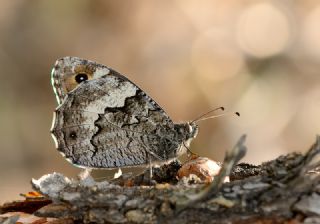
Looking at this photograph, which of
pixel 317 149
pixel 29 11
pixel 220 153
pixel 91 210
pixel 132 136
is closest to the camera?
pixel 317 149

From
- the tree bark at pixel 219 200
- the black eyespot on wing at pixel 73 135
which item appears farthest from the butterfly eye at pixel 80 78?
the tree bark at pixel 219 200

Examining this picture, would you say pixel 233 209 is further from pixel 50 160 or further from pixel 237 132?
pixel 50 160

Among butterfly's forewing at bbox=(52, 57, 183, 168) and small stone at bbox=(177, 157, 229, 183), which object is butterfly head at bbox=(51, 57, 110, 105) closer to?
butterfly's forewing at bbox=(52, 57, 183, 168)

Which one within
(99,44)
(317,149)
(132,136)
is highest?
(99,44)

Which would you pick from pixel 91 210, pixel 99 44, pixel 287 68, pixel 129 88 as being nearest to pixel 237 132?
pixel 287 68

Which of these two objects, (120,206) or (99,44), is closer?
(120,206)

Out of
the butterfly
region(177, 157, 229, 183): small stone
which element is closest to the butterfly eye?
the butterfly
